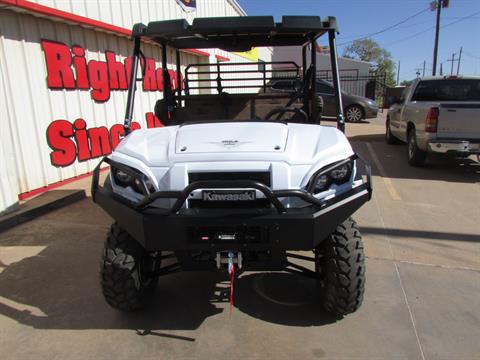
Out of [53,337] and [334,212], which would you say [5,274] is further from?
[334,212]

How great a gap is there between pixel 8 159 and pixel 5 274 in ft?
5.84

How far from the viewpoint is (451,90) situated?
25.7ft

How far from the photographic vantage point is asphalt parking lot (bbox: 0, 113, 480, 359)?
2551 mm

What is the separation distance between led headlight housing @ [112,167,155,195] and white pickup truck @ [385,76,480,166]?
607 centimetres

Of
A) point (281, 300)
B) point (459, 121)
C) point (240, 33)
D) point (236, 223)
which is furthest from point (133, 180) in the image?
point (459, 121)

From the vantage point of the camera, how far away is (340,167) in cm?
247

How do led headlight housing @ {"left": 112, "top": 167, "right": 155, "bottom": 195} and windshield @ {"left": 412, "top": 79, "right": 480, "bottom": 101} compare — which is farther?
windshield @ {"left": 412, "top": 79, "right": 480, "bottom": 101}

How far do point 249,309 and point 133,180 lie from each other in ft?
4.33

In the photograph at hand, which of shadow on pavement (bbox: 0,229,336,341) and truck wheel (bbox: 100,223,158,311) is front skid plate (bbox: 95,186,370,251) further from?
shadow on pavement (bbox: 0,229,336,341)

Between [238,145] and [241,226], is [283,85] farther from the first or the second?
[241,226]

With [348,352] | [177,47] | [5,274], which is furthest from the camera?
[177,47]

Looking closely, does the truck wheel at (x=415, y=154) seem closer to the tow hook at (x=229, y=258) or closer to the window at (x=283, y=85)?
the window at (x=283, y=85)

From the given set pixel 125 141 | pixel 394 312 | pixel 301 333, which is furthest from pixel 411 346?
pixel 125 141

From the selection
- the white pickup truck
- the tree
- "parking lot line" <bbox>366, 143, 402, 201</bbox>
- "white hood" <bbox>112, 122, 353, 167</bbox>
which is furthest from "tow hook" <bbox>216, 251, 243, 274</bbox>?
the tree
